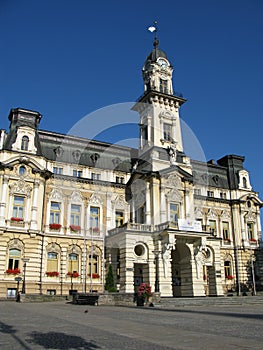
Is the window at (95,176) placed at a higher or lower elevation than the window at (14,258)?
higher

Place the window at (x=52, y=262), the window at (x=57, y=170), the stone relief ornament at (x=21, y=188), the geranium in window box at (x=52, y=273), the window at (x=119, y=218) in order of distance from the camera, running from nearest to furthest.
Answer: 1. the geranium in window box at (x=52, y=273)
2. the stone relief ornament at (x=21, y=188)
3. the window at (x=52, y=262)
4. the window at (x=57, y=170)
5. the window at (x=119, y=218)

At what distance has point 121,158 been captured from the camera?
165ft

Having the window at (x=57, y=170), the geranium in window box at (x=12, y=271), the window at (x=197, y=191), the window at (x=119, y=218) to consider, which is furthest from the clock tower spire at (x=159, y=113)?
the geranium in window box at (x=12, y=271)

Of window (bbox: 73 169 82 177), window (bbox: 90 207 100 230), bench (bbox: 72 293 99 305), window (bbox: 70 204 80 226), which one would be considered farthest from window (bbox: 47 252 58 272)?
bench (bbox: 72 293 99 305)

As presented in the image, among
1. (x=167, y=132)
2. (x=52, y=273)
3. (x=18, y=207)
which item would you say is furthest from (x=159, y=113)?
(x=52, y=273)

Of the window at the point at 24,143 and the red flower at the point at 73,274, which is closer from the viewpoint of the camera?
the red flower at the point at 73,274

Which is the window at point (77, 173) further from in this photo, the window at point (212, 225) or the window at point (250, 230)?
the window at point (250, 230)

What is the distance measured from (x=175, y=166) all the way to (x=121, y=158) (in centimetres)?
805

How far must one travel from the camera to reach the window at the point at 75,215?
145 ft

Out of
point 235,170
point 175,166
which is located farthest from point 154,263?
point 235,170

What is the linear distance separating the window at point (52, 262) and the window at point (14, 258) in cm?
354

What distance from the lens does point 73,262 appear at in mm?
42812

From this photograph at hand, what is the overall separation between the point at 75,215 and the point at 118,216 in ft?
18.3

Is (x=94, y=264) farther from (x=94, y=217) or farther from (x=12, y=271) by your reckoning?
(x=12, y=271)
